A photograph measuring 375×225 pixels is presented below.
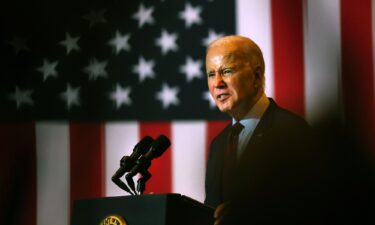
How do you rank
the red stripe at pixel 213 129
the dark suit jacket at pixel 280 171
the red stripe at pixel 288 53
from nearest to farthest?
the dark suit jacket at pixel 280 171, the red stripe at pixel 288 53, the red stripe at pixel 213 129

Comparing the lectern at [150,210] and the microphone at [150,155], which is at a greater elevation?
the microphone at [150,155]

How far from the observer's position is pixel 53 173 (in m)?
2.97

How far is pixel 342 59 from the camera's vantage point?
2533 millimetres

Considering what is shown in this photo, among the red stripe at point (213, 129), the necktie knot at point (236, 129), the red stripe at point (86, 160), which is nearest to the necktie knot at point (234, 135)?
the necktie knot at point (236, 129)

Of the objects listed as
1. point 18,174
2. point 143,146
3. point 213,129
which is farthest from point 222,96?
point 18,174

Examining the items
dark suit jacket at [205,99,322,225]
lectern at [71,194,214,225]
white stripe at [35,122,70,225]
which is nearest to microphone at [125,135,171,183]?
lectern at [71,194,214,225]

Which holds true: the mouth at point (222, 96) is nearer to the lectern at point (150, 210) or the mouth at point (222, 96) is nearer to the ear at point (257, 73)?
the ear at point (257, 73)

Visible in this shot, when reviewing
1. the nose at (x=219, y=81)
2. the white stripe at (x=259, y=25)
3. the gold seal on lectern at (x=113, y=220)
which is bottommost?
the gold seal on lectern at (x=113, y=220)

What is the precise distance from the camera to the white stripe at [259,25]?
8.69 feet

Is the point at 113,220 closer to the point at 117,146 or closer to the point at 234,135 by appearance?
the point at 234,135

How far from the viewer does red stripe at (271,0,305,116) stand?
8.52 feet

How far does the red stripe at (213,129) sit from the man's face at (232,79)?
28 cm

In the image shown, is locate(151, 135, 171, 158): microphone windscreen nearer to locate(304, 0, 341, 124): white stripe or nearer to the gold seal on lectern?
the gold seal on lectern

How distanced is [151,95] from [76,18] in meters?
0.48
